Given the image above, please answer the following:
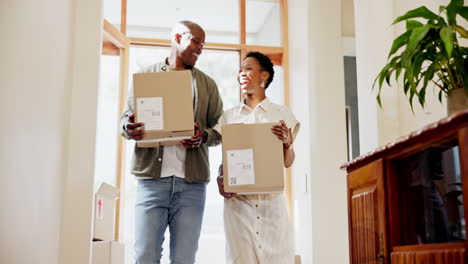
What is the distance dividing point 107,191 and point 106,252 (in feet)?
1.18

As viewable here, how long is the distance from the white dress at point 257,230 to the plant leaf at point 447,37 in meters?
1.17

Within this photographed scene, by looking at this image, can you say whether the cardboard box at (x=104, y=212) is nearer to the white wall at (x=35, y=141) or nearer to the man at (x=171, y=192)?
the white wall at (x=35, y=141)

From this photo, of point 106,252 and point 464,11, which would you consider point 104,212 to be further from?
point 464,11

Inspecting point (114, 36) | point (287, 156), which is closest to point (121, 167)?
point (114, 36)

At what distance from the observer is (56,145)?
119 inches

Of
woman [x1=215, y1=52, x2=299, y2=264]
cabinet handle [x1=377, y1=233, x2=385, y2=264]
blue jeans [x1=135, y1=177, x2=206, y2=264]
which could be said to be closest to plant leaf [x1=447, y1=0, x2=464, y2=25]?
cabinet handle [x1=377, y1=233, x2=385, y2=264]

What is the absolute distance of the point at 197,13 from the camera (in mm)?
4297

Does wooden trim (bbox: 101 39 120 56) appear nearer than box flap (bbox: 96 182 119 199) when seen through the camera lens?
No

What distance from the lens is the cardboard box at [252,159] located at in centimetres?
229

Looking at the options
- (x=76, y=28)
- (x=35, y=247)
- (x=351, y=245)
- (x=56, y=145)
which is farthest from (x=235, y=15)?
(x=351, y=245)

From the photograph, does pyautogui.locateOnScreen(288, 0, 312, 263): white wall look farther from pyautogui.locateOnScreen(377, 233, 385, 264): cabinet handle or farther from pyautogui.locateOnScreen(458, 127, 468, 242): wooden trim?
pyautogui.locateOnScreen(458, 127, 468, 242): wooden trim

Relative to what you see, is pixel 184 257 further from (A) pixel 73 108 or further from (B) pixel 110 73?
(B) pixel 110 73

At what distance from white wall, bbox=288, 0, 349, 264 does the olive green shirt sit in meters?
1.18

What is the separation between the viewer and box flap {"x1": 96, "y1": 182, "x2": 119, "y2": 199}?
323 centimetres
